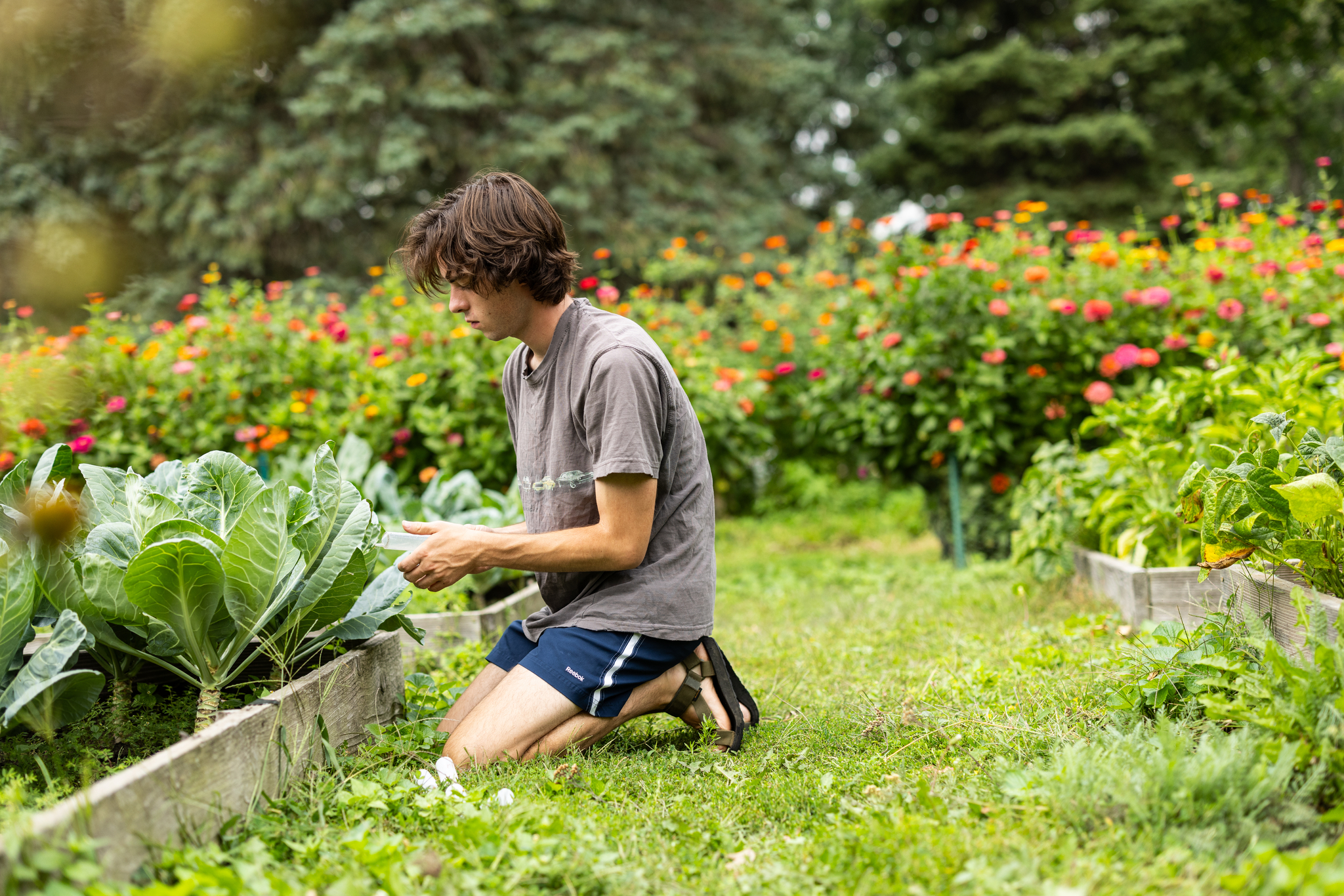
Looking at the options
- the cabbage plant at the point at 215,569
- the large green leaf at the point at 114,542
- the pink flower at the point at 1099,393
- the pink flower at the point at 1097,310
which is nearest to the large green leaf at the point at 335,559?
the cabbage plant at the point at 215,569

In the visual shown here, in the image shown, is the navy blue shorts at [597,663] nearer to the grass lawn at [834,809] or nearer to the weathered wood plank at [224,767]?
the grass lawn at [834,809]

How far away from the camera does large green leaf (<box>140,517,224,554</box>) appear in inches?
70.0

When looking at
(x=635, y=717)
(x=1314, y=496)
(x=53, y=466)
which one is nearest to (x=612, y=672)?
(x=635, y=717)

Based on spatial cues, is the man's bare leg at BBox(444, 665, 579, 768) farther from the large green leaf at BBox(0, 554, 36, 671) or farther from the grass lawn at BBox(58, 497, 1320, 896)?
the large green leaf at BBox(0, 554, 36, 671)

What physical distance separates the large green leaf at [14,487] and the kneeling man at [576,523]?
0.78 metres

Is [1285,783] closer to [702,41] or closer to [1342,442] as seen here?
[1342,442]

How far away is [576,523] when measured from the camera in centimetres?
229

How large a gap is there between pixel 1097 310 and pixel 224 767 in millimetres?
4344

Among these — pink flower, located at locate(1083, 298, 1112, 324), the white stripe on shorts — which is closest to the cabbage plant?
the white stripe on shorts

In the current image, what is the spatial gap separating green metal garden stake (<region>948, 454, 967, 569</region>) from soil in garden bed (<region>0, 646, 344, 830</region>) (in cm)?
356

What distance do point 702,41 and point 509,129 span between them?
11.1ft

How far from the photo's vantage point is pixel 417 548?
2127mm

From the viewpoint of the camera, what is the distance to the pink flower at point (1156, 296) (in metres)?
4.54

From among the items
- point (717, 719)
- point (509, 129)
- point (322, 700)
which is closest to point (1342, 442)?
point (717, 719)
